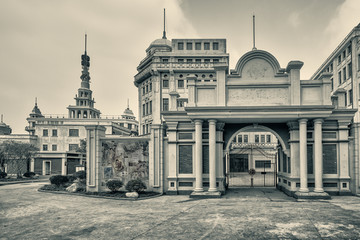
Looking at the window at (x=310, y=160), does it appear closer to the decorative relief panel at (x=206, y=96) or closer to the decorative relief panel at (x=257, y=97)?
the decorative relief panel at (x=257, y=97)

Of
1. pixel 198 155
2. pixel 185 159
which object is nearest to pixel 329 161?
pixel 198 155

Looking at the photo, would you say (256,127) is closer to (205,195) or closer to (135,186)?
(205,195)

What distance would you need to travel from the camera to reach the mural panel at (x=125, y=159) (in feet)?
62.4

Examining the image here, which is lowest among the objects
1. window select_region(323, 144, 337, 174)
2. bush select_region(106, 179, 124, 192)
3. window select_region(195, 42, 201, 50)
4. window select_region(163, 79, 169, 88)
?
bush select_region(106, 179, 124, 192)

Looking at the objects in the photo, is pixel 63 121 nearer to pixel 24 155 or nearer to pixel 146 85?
pixel 24 155

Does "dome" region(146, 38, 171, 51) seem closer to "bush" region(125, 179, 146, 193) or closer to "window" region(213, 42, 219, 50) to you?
"window" region(213, 42, 219, 50)

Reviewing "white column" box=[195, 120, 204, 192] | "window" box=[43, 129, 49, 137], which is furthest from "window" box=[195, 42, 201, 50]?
"white column" box=[195, 120, 204, 192]

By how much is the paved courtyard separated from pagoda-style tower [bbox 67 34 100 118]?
60.6 metres

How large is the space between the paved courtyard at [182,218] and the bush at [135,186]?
5.09ft

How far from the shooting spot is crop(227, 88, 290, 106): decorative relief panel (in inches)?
672

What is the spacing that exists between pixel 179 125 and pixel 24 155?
29.6m

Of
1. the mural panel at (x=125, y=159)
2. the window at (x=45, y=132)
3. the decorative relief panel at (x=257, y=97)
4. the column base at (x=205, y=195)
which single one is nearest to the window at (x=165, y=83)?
the window at (x=45, y=132)

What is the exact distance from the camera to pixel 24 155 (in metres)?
37.0

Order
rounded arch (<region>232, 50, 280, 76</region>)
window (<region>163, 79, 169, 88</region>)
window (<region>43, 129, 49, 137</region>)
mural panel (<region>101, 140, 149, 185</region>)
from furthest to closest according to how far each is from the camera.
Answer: window (<region>43, 129, 49, 137</region>), window (<region>163, 79, 169, 88</region>), mural panel (<region>101, 140, 149, 185</region>), rounded arch (<region>232, 50, 280, 76</region>)
